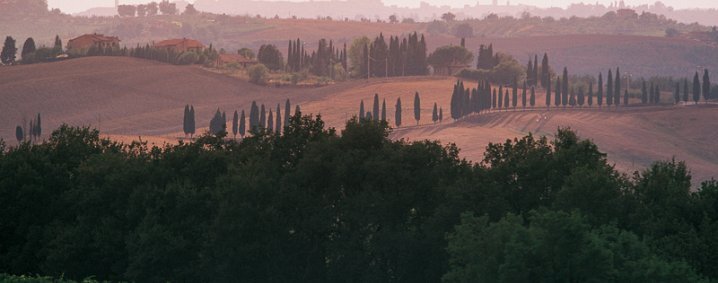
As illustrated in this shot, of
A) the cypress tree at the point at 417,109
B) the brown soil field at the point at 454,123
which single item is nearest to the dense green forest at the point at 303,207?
the brown soil field at the point at 454,123

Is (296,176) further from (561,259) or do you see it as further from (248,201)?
(561,259)

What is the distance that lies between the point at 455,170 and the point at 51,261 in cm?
1855

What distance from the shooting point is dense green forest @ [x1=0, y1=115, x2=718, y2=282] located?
50250mm

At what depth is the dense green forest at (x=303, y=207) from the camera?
50.2 m

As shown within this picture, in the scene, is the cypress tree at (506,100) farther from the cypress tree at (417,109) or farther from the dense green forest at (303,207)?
the dense green forest at (303,207)

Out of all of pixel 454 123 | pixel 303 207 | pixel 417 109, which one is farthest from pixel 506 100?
pixel 303 207

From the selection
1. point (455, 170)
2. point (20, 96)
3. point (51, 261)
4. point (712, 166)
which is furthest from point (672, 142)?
point (51, 261)

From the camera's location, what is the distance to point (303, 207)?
52.9 m

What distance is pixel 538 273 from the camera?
3891 centimetres

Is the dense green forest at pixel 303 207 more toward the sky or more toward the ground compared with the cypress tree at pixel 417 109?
more toward the sky

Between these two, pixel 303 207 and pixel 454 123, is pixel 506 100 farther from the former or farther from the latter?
pixel 303 207

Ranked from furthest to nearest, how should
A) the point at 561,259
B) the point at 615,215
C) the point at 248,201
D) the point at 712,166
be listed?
the point at 712,166 → the point at 248,201 → the point at 615,215 → the point at 561,259

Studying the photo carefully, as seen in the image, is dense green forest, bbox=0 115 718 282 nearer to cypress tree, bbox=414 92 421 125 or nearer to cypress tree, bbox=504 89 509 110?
cypress tree, bbox=414 92 421 125

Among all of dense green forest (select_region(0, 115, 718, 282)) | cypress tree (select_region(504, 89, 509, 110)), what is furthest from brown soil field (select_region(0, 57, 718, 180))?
dense green forest (select_region(0, 115, 718, 282))
